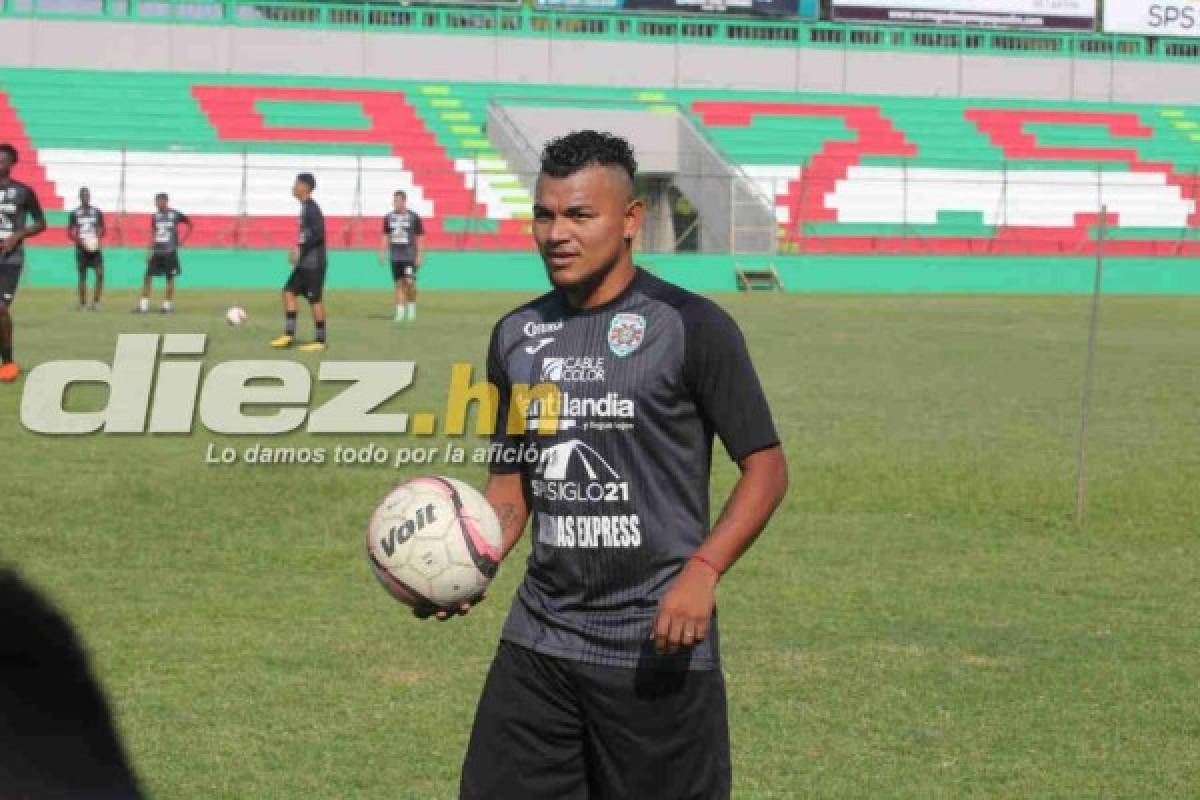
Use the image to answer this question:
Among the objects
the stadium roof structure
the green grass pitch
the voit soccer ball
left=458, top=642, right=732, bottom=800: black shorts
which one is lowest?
the green grass pitch

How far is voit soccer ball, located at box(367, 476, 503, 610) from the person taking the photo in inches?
175

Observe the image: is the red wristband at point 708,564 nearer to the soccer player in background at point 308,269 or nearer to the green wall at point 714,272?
the soccer player in background at point 308,269

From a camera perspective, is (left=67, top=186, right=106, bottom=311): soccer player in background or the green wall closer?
(left=67, top=186, right=106, bottom=311): soccer player in background

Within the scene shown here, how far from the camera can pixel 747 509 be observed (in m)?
4.09

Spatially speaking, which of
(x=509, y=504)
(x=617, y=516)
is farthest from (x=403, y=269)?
(x=617, y=516)

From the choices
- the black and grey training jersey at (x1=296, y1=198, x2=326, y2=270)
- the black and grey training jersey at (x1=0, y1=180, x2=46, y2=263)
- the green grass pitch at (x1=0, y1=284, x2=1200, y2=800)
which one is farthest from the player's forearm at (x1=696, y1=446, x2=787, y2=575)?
the black and grey training jersey at (x1=296, y1=198, x2=326, y2=270)

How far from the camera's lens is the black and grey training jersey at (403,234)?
30234 mm

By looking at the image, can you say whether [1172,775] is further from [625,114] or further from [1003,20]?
[1003,20]

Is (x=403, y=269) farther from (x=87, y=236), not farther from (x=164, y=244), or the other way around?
(x=87, y=236)

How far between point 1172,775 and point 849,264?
39223 mm

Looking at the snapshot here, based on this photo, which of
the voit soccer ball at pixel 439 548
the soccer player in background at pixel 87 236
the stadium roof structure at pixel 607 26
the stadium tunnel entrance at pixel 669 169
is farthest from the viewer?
the stadium roof structure at pixel 607 26

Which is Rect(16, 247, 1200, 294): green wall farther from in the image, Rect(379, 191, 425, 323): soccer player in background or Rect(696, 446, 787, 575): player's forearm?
Rect(696, 446, 787, 575): player's forearm

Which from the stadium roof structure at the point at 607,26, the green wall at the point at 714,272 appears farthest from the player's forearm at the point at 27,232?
the stadium roof structure at the point at 607,26

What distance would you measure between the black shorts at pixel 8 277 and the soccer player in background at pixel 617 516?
47.5 feet
